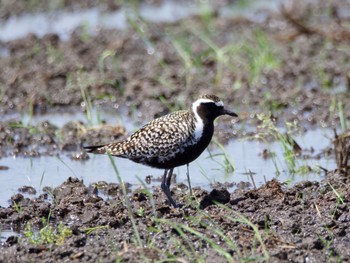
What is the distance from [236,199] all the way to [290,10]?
28.0 ft

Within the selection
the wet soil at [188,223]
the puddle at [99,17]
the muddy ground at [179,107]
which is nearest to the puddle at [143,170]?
the muddy ground at [179,107]

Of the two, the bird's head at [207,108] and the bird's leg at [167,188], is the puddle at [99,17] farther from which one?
the bird's leg at [167,188]

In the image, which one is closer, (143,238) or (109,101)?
(143,238)

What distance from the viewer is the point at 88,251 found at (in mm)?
7699

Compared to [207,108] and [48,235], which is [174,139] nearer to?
[207,108]

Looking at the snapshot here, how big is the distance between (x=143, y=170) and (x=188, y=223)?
257cm

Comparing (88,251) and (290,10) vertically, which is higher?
(290,10)

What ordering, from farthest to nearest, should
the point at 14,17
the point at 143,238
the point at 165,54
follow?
1. the point at 14,17
2. the point at 165,54
3. the point at 143,238

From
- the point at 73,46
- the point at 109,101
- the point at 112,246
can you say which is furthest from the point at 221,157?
the point at 73,46

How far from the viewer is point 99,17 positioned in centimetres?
1875

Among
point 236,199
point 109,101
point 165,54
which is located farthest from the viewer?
point 165,54

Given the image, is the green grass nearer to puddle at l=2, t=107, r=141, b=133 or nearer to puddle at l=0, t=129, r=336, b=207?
puddle at l=0, t=129, r=336, b=207

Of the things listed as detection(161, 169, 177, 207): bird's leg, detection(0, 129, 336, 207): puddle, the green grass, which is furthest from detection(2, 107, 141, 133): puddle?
the green grass

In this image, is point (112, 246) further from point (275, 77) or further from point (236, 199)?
point (275, 77)
